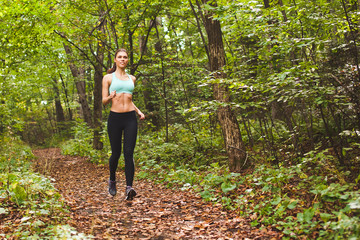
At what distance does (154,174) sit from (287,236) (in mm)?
4869

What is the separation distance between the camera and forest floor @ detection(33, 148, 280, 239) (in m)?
3.56

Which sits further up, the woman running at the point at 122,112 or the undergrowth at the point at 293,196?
the woman running at the point at 122,112

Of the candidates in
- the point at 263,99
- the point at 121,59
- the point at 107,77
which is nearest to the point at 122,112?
the point at 107,77

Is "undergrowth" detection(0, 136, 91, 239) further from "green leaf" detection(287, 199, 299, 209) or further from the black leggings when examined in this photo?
"green leaf" detection(287, 199, 299, 209)

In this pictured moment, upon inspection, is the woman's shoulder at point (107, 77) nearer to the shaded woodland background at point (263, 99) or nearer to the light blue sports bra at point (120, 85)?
the light blue sports bra at point (120, 85)

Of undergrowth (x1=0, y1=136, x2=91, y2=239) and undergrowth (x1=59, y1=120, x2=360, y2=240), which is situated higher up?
undergrowth (x1=0, y1=136, x2=91, y2=239)

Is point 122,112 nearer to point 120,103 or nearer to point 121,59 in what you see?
point 120,103

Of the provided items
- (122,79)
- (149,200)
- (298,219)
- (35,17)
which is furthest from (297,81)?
(35,17)

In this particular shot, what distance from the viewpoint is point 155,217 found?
14.1 ft

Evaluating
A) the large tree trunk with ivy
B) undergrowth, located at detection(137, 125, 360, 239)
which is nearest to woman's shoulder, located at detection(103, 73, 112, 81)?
the large tree trunk with ivy

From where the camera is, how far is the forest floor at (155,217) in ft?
11.7

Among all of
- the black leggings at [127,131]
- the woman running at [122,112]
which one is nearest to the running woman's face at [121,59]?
the woman running at [122,112]

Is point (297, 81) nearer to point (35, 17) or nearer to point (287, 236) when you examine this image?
point (287, 236)

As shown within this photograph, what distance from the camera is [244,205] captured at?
4254 millimetres
